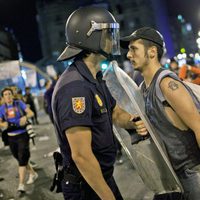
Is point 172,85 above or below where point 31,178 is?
above

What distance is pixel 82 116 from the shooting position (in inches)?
84.9

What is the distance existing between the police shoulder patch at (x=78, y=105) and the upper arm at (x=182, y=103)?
0.64 m

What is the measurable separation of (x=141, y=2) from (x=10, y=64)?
56.2 metres

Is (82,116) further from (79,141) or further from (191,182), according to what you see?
(191,182)

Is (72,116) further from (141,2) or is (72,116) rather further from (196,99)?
(141,2)

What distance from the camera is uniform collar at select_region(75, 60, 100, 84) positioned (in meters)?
2.31

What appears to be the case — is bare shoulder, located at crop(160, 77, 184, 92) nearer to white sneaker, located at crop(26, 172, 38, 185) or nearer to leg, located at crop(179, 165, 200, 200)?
leg, located at crop(179, 165, 200, 200)

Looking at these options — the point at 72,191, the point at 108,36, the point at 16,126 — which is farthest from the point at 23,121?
the point at 108,36

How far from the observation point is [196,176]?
2.55m

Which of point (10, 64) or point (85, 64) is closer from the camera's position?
point (85, 64)

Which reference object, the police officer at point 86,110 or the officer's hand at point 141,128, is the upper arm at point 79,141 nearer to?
the police officer at point 86,110

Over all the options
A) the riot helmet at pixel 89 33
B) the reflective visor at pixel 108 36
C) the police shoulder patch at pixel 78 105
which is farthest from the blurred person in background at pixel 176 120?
the police shoulder patch at pixel 78 105

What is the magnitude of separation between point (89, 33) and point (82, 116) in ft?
1.91

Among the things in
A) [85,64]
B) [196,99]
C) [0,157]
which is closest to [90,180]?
[85,64]
